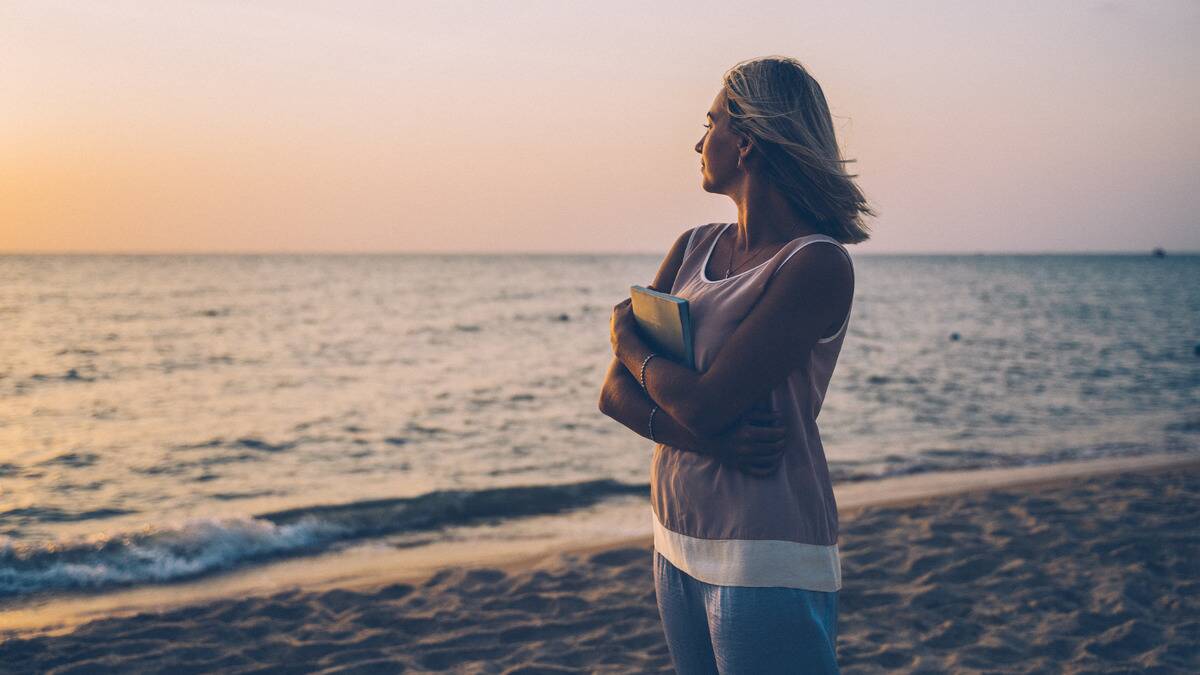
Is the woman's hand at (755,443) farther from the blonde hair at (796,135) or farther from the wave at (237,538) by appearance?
the wave at (237,538)

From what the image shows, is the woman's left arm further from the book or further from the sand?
the sand


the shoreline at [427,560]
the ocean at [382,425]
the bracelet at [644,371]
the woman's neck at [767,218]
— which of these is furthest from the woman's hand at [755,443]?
the ocean at [382,425]

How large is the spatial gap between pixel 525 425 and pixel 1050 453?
7.02 m

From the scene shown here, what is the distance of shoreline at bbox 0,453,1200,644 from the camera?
5.68 metres

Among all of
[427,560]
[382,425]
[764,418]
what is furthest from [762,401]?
[382,425]

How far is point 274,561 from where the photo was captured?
6.75 metres

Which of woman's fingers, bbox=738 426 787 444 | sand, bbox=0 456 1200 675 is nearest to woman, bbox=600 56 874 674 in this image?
woman's fingers, bbox=738 426 787 444

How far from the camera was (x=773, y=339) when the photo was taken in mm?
1546

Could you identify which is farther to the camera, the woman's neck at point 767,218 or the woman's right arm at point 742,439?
the woman's neck at point 767,218

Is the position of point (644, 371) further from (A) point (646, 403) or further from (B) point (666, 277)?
(B) point (666, 277)

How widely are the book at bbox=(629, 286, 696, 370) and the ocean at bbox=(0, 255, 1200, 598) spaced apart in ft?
18.7

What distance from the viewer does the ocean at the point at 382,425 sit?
24.8ft

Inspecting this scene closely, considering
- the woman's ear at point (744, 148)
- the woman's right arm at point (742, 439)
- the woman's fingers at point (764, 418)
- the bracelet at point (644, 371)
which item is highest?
the woman's ear at point (744, 148)

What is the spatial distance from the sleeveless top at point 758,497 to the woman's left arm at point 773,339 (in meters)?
0.04
